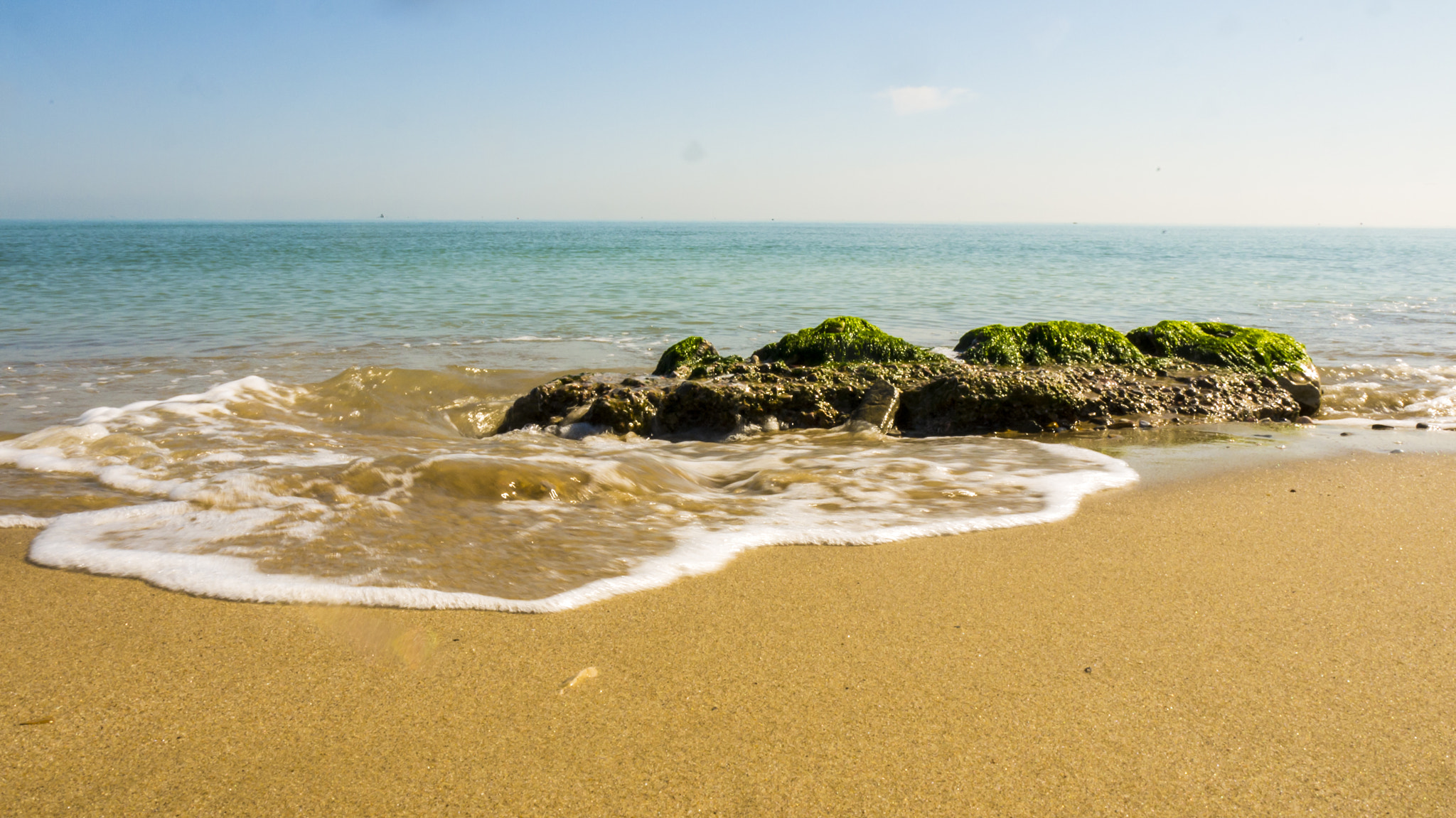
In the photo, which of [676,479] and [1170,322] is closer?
Result: [676,479]

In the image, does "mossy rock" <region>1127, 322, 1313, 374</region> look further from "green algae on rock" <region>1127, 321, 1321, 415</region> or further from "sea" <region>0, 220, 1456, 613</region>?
"sea" <region>0, 220, 1456, 613</region>

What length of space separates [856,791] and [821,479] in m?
2.71

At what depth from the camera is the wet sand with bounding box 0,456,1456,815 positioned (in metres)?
1.84

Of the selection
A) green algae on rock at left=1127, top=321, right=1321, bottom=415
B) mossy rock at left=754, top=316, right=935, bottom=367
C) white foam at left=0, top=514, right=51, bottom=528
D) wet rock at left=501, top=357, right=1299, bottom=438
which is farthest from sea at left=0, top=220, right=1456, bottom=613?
mossy rock at left=754, top=316, right=935, bottom=367

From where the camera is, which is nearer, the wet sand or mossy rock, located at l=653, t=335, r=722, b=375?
the wet sand

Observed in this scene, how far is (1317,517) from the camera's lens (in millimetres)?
3828

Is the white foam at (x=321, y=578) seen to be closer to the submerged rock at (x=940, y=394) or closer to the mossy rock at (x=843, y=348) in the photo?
the submerged rock at (x=940, y=394)

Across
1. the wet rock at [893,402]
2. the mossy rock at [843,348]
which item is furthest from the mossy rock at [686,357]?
the wet rock at [893,402]

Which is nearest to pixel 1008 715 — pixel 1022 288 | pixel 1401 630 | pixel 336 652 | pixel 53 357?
pixel 1401 630

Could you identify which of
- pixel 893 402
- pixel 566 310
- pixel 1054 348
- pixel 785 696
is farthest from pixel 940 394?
pixel 566 310

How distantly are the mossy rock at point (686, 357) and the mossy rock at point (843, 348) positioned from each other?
52 cm

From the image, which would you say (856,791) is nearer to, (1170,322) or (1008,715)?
(1008,715)

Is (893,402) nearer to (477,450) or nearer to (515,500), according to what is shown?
(477,450)

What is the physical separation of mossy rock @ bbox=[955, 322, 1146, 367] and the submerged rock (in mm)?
12
